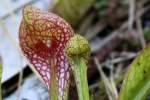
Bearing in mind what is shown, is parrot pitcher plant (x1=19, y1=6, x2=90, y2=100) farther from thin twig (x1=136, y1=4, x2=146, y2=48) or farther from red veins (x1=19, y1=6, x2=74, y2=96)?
thin twig (x1=136, y1=4, x2=146, y2=48)

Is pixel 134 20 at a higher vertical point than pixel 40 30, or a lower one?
lower

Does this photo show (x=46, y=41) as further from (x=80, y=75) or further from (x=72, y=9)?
(x=72, y=9)

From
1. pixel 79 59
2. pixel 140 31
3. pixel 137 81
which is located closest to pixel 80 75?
pixel 79 59

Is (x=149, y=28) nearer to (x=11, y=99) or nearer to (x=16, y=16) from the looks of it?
(x=16, y=16)

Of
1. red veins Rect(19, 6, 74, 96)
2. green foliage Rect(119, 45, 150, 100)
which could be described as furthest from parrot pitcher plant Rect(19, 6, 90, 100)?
green foliage Rect(119, 45, 150, 100)

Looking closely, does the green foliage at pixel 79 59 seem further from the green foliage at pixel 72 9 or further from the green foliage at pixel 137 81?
the green foliage at pixel 72 9

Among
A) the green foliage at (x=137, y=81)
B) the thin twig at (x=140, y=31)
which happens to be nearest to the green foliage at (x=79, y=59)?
the green foliage at (x=137, y=81)

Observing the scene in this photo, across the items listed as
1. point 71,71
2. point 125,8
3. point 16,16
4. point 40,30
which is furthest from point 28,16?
point 125,8
